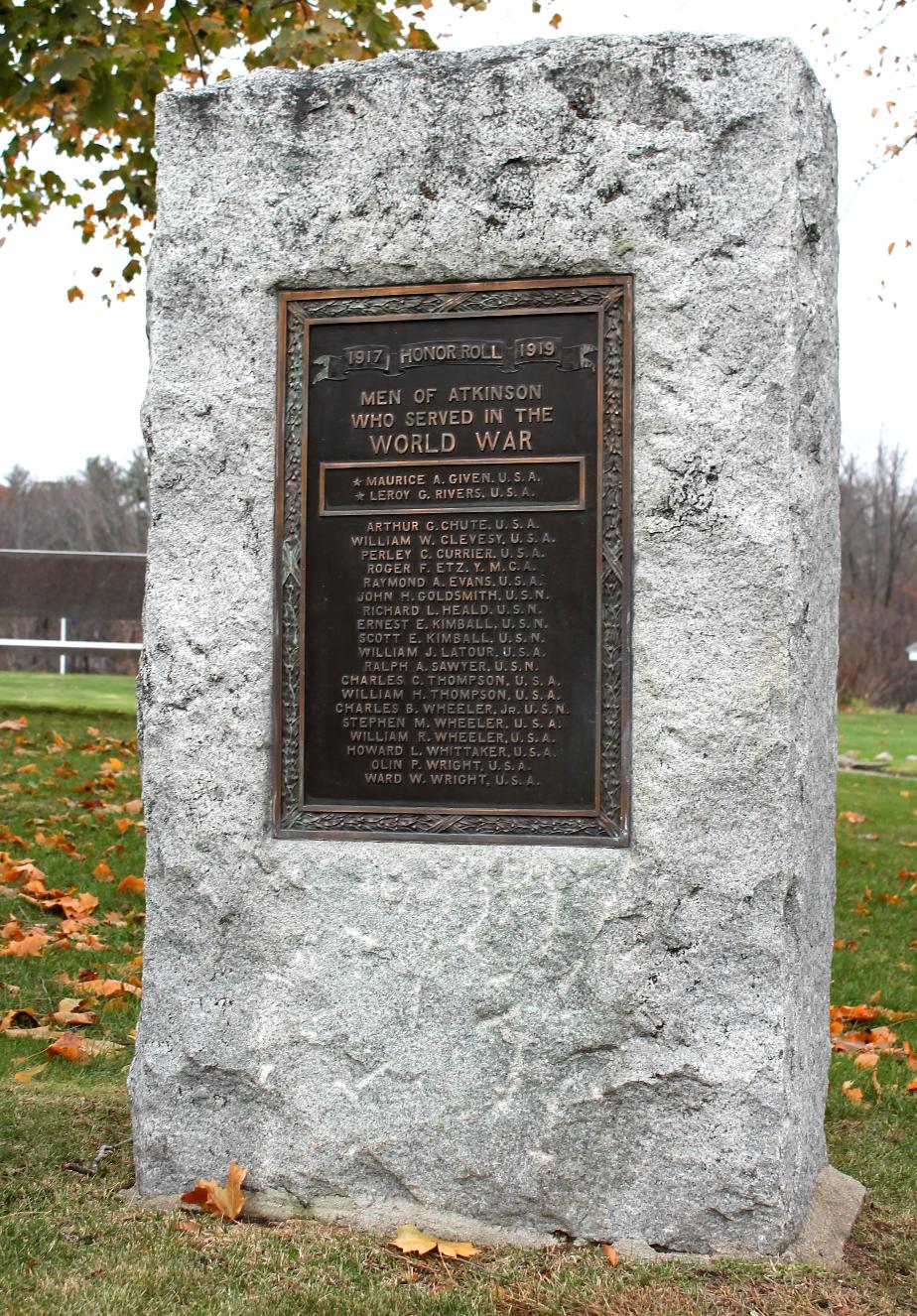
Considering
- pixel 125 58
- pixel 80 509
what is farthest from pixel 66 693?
pixel 80 509

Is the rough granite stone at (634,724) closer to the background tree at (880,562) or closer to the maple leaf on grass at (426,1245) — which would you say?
the maple leaf on grass at (426,1245)

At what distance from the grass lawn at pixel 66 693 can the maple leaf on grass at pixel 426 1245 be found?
9.59 metres

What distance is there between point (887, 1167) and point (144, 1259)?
228cm

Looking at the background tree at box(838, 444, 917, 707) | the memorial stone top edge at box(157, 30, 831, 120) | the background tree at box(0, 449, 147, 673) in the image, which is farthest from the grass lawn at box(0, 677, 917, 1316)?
the background tree at box(0, 449, 147, 673)

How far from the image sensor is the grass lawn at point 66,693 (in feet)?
44.8

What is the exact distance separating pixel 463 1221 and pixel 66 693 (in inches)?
537

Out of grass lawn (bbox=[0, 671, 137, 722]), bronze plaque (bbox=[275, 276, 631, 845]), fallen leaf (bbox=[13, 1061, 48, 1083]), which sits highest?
bronze plaque (bbox=[275, 276, 631, 845])

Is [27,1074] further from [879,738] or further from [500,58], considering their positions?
[879,738]

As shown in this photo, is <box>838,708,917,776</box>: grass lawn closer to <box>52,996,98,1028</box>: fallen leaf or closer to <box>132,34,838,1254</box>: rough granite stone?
<box>52,996,98,1028</box>: fallen leaf

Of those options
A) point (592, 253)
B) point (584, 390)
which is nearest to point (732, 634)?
point (584, 390)

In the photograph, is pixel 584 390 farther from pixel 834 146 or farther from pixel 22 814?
pixel 22 814

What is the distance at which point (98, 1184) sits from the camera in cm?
391

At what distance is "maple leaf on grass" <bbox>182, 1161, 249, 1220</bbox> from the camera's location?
146 inches

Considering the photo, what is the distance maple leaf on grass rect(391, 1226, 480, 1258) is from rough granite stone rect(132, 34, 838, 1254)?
3.8 inches
